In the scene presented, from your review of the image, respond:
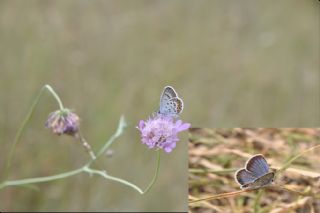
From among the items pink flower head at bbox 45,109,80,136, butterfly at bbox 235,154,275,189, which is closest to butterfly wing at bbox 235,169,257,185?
butterfly at bbox 235,154,275,189

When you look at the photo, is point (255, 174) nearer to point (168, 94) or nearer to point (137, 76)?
point (168, 94)

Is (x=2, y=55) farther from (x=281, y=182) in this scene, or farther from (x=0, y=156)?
(x=281, y=182)

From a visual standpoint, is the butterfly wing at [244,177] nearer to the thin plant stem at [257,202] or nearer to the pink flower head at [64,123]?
the thin plant stem at [257,202]

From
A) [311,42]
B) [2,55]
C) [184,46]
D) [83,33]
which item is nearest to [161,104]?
[2,55]

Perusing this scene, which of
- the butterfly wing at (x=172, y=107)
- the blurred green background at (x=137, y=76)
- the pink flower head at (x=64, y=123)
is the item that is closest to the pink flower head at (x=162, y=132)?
the butterfly wing at (x=172, y=107)

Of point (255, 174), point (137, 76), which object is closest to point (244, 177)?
point (255, 174)

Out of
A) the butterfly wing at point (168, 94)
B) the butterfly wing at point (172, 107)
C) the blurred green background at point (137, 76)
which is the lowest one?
the butterfly wing at point (172, 107)
